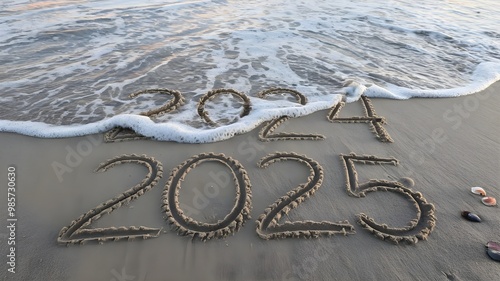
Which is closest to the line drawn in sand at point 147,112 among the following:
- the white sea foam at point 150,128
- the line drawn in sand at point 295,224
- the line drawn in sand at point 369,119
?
the white sea foam at point 150,128

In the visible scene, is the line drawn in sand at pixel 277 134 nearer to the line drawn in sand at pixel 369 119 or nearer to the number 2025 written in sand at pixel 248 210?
the number 2025 written in sand at pixel 248 210

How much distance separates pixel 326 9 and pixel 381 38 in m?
2.25

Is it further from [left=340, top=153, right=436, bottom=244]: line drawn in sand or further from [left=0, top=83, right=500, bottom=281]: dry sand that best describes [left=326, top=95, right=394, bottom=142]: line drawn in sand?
[left=340, top=153, right=436, bottom=244]: line drawn in sand

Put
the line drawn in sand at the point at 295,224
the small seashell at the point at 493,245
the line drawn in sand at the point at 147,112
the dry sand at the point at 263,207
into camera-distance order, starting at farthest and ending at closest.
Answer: the line drawn in sand at the point at 147,112 → the line drawn in sand at the point at 295,224 → the small seashell at the point at 493,245 → the dry sand at the point at 263,207

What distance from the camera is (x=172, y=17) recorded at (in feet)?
23.6

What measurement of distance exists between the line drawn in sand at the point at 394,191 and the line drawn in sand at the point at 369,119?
41cm

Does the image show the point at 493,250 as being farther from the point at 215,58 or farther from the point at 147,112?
the point at 215,58

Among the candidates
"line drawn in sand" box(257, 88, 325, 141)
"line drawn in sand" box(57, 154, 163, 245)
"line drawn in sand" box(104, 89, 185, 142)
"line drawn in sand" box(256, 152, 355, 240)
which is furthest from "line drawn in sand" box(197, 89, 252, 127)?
"line drawn in sand" box(256, 152, 355, 240)

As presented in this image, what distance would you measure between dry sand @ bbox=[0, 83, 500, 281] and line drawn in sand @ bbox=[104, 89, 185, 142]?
0.35 feet

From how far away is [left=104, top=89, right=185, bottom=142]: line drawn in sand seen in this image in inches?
128

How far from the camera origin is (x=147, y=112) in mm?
3652

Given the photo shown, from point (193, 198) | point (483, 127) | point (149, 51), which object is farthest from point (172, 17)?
point (483, 127)

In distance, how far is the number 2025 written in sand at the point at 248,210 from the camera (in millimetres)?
2279

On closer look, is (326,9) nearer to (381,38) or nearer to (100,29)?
(381,38)
